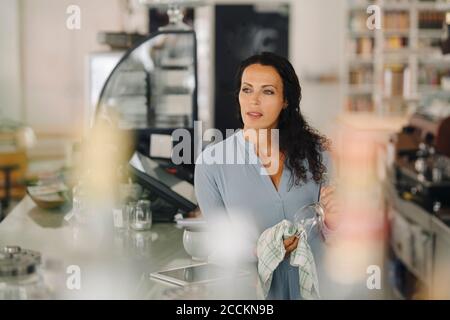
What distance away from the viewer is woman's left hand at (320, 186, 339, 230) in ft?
5.88

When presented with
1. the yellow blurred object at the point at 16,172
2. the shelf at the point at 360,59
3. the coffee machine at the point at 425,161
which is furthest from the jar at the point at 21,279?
the shelf at the point at 360,59

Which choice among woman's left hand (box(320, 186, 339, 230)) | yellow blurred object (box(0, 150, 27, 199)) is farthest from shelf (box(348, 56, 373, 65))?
woman's left hand (box(320, 186, 339, 230))

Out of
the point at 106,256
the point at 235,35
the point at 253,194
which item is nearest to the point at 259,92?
the point at 253,194

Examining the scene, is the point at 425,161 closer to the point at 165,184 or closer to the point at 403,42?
the point at 165,184

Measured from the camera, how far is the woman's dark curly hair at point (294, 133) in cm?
183

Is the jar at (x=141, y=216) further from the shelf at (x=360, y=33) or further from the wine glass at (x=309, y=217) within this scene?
the shelf at (x=360, y=33)

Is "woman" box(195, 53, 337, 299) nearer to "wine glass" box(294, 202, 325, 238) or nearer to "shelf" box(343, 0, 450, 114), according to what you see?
"wine glass" box(294, 202, 325, 238)

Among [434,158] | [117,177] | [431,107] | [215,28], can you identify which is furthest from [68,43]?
[117,177]

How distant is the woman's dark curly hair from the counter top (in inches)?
12.9

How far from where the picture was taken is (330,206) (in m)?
1.79

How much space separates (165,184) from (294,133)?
67 cm

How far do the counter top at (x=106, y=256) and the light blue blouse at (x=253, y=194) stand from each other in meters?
0.17
